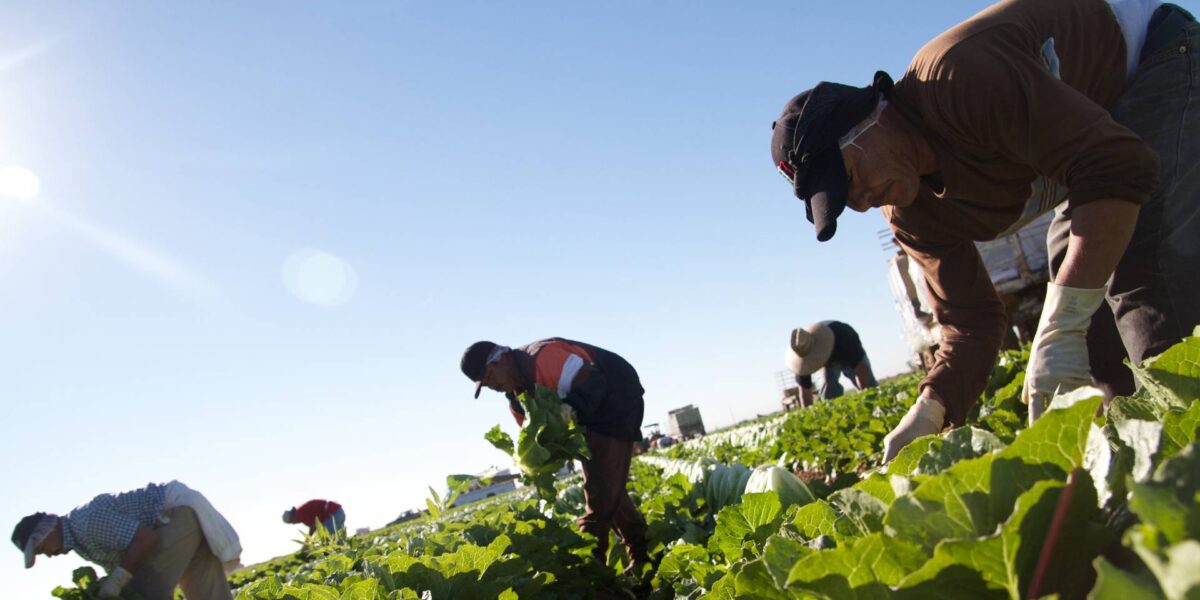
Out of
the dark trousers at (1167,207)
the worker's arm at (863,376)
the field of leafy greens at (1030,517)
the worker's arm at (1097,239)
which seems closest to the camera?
the field of leafy greens at (1030,517)

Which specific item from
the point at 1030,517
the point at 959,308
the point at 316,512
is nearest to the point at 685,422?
the point at 316,512

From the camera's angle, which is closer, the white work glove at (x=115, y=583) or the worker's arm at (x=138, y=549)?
the white work glove at (x=115, y=583)

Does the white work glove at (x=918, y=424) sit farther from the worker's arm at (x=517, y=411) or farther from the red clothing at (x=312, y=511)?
the red clothing at (x=312, y=511)

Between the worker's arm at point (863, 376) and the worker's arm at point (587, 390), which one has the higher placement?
the worker's arm at point (587, 390)

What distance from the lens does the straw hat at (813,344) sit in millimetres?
11547

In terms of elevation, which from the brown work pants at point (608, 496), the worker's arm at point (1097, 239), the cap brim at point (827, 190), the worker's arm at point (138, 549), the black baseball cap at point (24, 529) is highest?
the black baseball cap at point (24, 529)

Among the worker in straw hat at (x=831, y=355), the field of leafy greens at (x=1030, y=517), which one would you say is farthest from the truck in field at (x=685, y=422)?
the field of leafy greens at (x=1030, y=517)

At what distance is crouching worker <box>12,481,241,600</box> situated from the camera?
568 cm

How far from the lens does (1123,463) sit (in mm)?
835

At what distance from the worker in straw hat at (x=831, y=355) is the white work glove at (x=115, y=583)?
8.77m

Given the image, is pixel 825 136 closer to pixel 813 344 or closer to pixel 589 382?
pixel 589 382

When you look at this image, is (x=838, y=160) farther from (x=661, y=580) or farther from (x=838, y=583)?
(x=661, y=580)

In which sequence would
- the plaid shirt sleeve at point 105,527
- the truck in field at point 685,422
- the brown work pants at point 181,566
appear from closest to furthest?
the plaid shirt sleeve at point 105,527 → the brown work pants at point 181,566 → the truck in field at point 685,422

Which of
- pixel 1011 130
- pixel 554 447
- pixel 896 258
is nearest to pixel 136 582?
pixel 554 447
